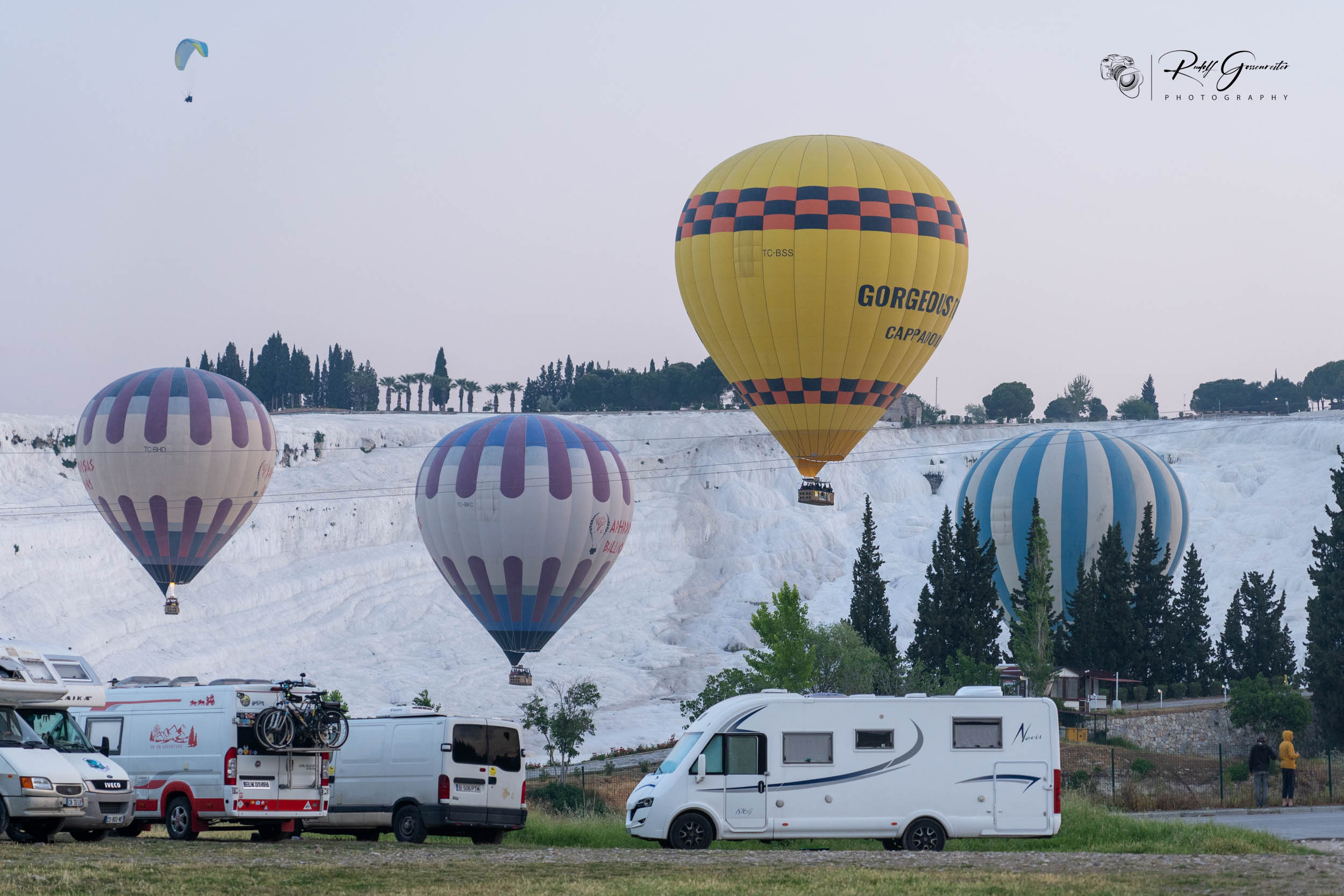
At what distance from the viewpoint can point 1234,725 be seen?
52.3 metres

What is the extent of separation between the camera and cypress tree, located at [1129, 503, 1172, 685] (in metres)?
64.7

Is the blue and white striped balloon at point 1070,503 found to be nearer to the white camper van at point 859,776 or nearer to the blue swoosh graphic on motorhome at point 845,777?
the white camper van at point 859,776

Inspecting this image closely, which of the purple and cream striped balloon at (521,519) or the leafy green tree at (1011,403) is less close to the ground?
the leafy green tree at (1011,403)

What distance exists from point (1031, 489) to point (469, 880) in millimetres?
55539

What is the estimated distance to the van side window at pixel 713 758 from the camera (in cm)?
2278

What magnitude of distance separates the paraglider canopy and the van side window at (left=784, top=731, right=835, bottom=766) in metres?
42.4

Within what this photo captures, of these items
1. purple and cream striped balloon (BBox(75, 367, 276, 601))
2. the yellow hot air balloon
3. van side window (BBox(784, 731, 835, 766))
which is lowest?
van side window (BBox(784, 731, 835, 766))

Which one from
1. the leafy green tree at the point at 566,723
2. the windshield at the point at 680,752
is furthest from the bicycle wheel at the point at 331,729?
the leafy green tree at the point at 566,723

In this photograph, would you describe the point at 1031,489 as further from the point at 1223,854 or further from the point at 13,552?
the point at 13,552

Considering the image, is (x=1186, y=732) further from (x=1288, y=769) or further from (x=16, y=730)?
(x=16, y=730)

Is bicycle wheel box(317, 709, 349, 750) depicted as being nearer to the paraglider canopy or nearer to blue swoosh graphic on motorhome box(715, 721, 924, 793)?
blue swoosh graphic on motorhome box(715, 721, 924, 793)

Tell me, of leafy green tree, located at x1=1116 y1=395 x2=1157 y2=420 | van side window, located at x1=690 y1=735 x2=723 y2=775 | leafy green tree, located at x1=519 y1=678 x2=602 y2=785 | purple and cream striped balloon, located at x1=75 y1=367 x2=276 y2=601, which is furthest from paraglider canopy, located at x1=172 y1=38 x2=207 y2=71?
leafy green tree, located at x1=1116 y1=395 x2=1157 y2=420

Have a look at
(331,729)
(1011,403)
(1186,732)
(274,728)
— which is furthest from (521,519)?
(1011,403)

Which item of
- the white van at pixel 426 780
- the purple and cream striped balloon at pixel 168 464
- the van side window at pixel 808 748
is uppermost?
the purple and cream striped balloon at pixel 168 464
